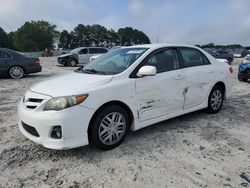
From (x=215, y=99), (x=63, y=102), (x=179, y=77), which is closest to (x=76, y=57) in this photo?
(x=215, y=99)

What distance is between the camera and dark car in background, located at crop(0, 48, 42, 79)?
1110 cm

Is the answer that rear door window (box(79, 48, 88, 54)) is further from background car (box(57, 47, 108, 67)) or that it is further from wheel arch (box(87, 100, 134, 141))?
wheel arch (box(87, 100, 134, 141))

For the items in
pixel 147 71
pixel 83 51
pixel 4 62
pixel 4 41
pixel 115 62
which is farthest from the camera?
pixel 4 41

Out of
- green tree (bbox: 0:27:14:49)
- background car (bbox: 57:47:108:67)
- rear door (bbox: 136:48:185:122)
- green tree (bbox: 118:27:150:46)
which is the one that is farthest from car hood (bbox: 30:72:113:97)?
green tree (bbox: 0:27:14:49)

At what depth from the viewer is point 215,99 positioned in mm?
5492

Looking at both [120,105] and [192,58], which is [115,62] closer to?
[120,105]

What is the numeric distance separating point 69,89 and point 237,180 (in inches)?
92.0

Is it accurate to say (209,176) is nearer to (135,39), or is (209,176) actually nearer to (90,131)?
(90,131)

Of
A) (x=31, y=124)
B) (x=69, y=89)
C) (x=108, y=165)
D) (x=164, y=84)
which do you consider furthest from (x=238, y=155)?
(x=31, y=124)

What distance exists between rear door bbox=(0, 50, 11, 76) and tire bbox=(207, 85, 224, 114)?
29.2 feet

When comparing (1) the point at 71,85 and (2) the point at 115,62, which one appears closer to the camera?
(1) the point at 71,85

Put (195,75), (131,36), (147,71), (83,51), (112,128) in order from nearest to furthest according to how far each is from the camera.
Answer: (112,128), (147,71), (195,75), (83,51), (131,36)

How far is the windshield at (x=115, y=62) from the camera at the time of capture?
4.18 meters

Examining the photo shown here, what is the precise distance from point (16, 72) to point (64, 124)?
29.8ft
